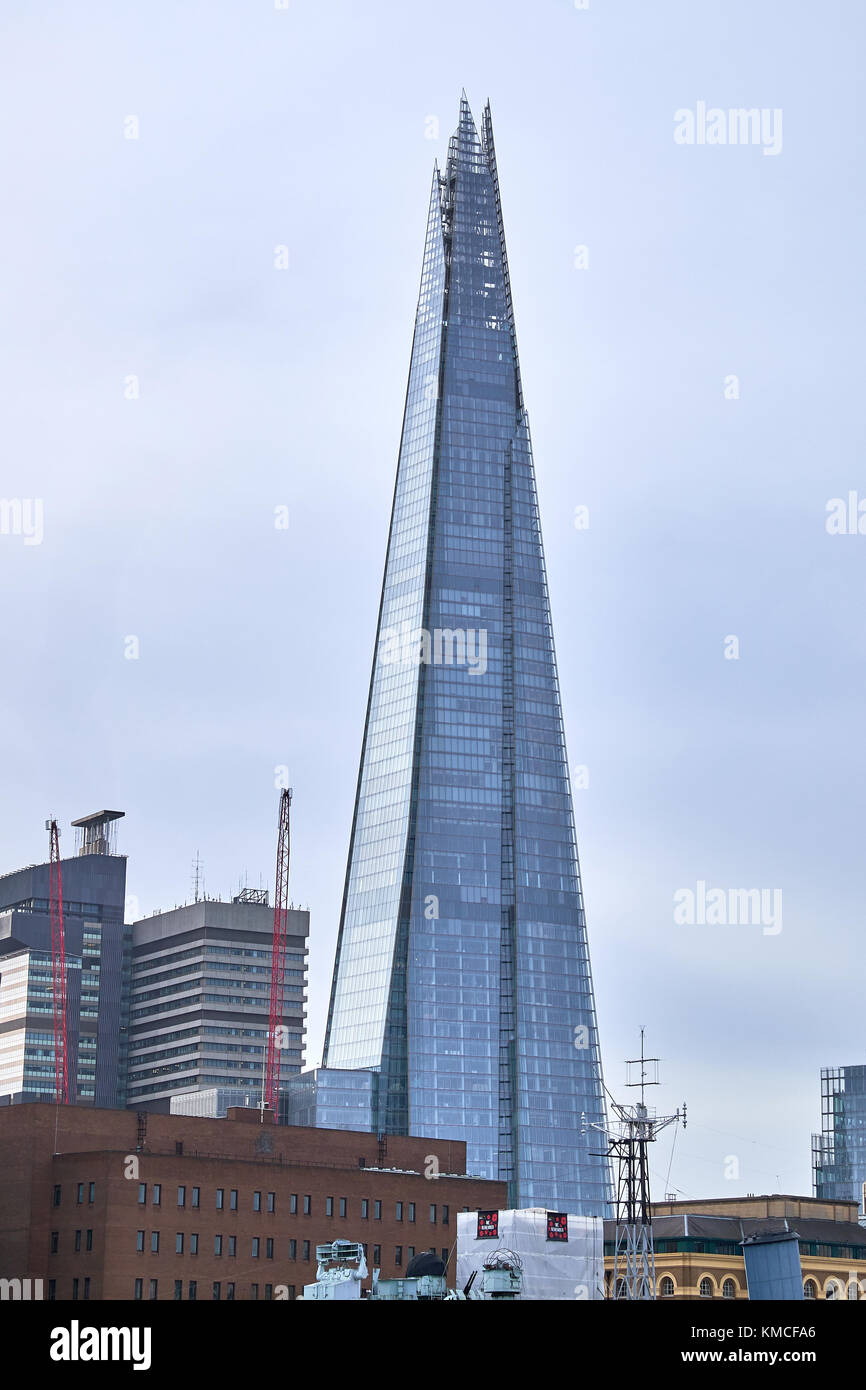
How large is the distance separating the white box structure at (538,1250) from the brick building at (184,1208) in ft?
70.6

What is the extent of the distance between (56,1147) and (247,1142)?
77.4 feet

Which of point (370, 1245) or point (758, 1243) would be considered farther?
point (370, 1245)

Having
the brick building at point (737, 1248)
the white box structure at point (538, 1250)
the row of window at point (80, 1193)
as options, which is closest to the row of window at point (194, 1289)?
the row of window at point (80, 1193)

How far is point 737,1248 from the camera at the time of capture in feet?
541

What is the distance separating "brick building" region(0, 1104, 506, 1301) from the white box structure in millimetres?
21518

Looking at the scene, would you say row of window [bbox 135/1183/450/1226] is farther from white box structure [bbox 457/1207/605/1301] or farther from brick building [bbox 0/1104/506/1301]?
white box structure [bbox 457/1207/605/1301]

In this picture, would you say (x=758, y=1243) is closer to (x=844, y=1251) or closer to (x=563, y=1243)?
(x=563, y=1243)

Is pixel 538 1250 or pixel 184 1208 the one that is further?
pixel 184 1208

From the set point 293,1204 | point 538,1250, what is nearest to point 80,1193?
point 293,1204

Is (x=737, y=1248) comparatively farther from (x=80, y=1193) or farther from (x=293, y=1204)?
(x=80, y=1193)

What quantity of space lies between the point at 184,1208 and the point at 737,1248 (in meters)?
46.2

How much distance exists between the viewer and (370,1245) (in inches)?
6718
